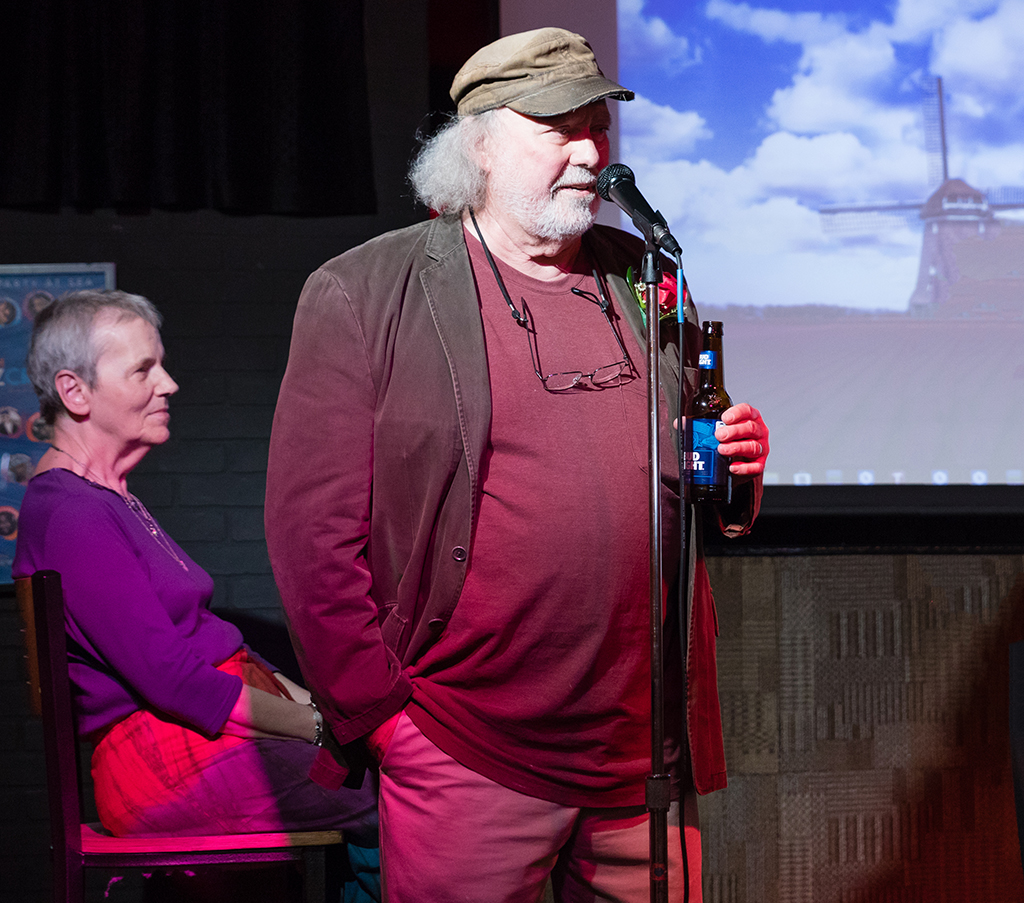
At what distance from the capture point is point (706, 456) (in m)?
1.38

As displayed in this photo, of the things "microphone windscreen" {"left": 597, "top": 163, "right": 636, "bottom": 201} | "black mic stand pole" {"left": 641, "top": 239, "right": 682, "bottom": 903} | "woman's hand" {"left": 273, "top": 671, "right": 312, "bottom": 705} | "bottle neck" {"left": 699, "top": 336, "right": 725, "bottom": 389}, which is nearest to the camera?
"black mic stand pole" {"left": 641, "top": 239, "right": 682, "bottom": 903}

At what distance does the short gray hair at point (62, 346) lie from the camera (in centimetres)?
224

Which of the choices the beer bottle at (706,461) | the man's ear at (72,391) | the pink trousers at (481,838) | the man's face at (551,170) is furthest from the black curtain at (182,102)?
the pink trousers at (481,838)

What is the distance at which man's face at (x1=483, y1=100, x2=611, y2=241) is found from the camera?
1.47 metres

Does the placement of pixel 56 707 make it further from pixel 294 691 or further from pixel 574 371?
pixel 574 371

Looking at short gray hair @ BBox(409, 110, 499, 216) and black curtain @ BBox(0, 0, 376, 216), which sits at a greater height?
black curtain @ BBox(0, 0, 376, 216)

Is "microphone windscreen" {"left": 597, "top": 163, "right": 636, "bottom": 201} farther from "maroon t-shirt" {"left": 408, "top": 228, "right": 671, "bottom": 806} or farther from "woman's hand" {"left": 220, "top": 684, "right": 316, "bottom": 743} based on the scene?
"woman's hand" {"left": 220, "top": 684, "right": 316, "bottom": 743}

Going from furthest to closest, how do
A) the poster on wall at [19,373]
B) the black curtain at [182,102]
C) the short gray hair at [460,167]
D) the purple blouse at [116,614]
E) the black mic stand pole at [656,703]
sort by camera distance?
1. the poster on wall at [19,373]
2. the black curtain at [182,102]
3. the purple blouse at [116,614]
4. the short gray hair at [460,167]
5. the black mic stand pole at [656,703]

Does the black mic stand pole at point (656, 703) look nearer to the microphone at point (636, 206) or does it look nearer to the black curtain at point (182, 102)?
the microphone at point (636, 206)

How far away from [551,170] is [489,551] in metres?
0.59

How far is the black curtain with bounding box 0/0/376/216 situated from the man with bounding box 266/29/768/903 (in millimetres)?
1485

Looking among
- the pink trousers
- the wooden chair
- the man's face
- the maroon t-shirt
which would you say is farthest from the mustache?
the wooden chair

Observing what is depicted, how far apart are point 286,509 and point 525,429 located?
36 cm

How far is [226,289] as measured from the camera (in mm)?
2924
